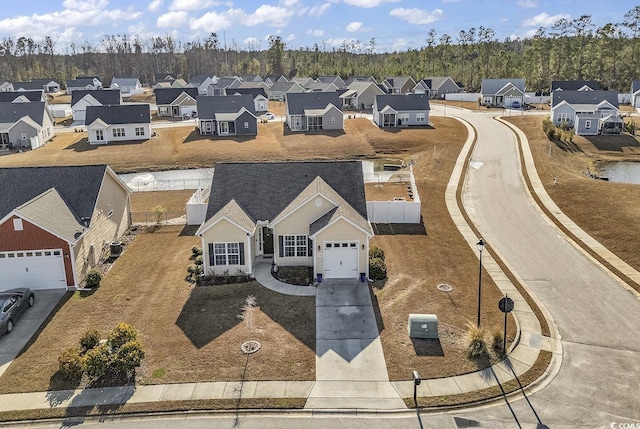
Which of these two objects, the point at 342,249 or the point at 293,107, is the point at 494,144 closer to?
the point at 293,107

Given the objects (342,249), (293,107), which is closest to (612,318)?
(342,249)

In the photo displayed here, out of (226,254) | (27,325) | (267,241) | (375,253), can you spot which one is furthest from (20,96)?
(375,253)

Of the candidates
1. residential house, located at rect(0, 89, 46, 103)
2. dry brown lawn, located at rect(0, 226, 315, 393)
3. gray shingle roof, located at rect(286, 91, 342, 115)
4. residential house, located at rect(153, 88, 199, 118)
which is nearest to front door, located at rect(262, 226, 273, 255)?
dry brown lawn, located at rect(0, 226, 315, 393)

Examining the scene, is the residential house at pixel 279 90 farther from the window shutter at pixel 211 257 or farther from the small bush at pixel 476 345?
the small bush at pixel 476 345

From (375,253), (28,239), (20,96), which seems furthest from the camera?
(20,96)

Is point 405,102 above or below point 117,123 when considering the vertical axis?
above

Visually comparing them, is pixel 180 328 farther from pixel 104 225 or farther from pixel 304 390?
pixel 104 225

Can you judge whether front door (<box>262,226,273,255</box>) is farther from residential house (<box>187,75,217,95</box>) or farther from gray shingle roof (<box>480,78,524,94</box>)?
residential house (<box>187,75,217,95</box>)
